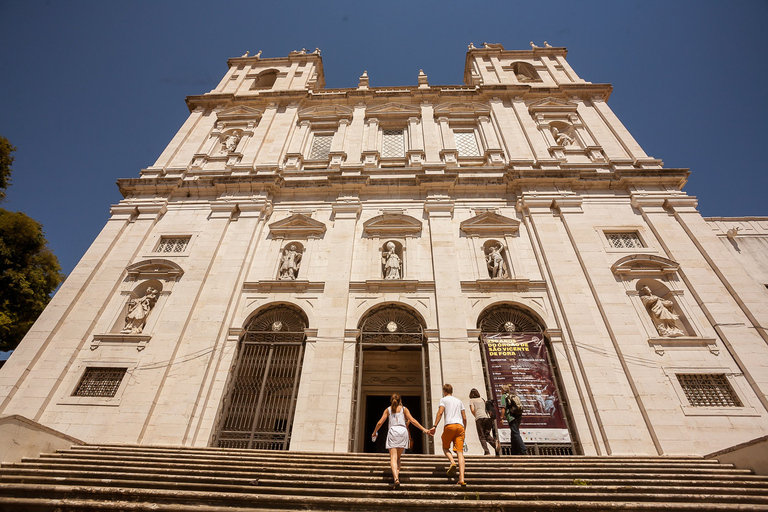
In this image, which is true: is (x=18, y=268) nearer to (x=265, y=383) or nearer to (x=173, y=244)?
(x=173, y=244)

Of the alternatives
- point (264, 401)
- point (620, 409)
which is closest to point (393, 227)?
point (264, 401)

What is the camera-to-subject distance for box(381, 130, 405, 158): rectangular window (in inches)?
754

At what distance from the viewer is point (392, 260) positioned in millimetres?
14109

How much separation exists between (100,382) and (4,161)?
11.6 metres

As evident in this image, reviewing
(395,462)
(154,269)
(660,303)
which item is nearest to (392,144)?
(154,269)

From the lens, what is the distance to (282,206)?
16.4m

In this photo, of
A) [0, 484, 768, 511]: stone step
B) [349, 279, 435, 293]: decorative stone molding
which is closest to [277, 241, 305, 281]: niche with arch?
[349, 279, 435, 293]: decorative stone molding

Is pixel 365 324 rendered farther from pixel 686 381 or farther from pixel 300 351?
pixel 686 381

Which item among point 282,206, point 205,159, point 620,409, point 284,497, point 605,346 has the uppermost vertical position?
point 205,159

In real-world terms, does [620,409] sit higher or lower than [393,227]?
lower

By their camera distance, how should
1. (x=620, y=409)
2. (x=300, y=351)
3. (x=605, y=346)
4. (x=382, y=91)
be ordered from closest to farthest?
(x=620, y=409) < (x=605, y=346) < (x=300, y=351) < (x=382, y=91)

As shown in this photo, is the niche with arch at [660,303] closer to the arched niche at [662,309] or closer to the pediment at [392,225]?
the arched niche at [662,309]

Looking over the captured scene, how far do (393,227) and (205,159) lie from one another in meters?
10.2

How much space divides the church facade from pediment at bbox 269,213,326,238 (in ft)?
0.29
